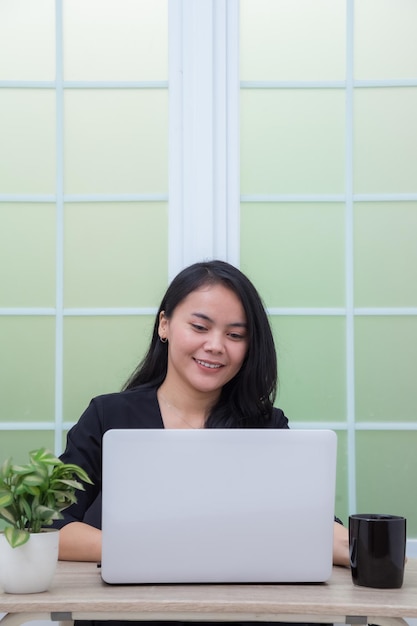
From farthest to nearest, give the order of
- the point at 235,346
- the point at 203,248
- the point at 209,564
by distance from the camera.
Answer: the point at 203,248
the point at 235,346
the point at 209,564

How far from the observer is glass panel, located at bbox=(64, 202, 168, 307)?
2.96 m

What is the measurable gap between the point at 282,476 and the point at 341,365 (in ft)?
4.95

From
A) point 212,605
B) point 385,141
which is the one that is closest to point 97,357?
point 385,141

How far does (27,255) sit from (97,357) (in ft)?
1.27

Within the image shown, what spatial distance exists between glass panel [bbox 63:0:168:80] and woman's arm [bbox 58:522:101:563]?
5.48 feet

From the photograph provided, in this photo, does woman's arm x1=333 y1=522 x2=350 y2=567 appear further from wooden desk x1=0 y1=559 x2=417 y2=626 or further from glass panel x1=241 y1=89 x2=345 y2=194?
glass panel x1=241 y1=89 x2=345 y2=194

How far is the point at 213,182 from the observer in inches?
115

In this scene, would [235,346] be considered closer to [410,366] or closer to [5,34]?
[410,366]

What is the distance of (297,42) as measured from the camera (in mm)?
2994

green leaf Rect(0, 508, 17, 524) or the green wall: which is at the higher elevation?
the green wall

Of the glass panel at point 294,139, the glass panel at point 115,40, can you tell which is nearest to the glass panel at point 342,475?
Result: the glass panel at point 294,139

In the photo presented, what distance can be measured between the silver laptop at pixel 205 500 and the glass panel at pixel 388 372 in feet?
4.87

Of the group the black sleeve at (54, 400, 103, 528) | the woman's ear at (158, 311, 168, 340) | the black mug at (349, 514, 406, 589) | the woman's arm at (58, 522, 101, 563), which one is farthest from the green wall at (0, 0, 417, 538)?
the black mug at (349, 514, 406, 589)

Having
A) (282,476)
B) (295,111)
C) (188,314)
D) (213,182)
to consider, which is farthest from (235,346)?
(295,111)
